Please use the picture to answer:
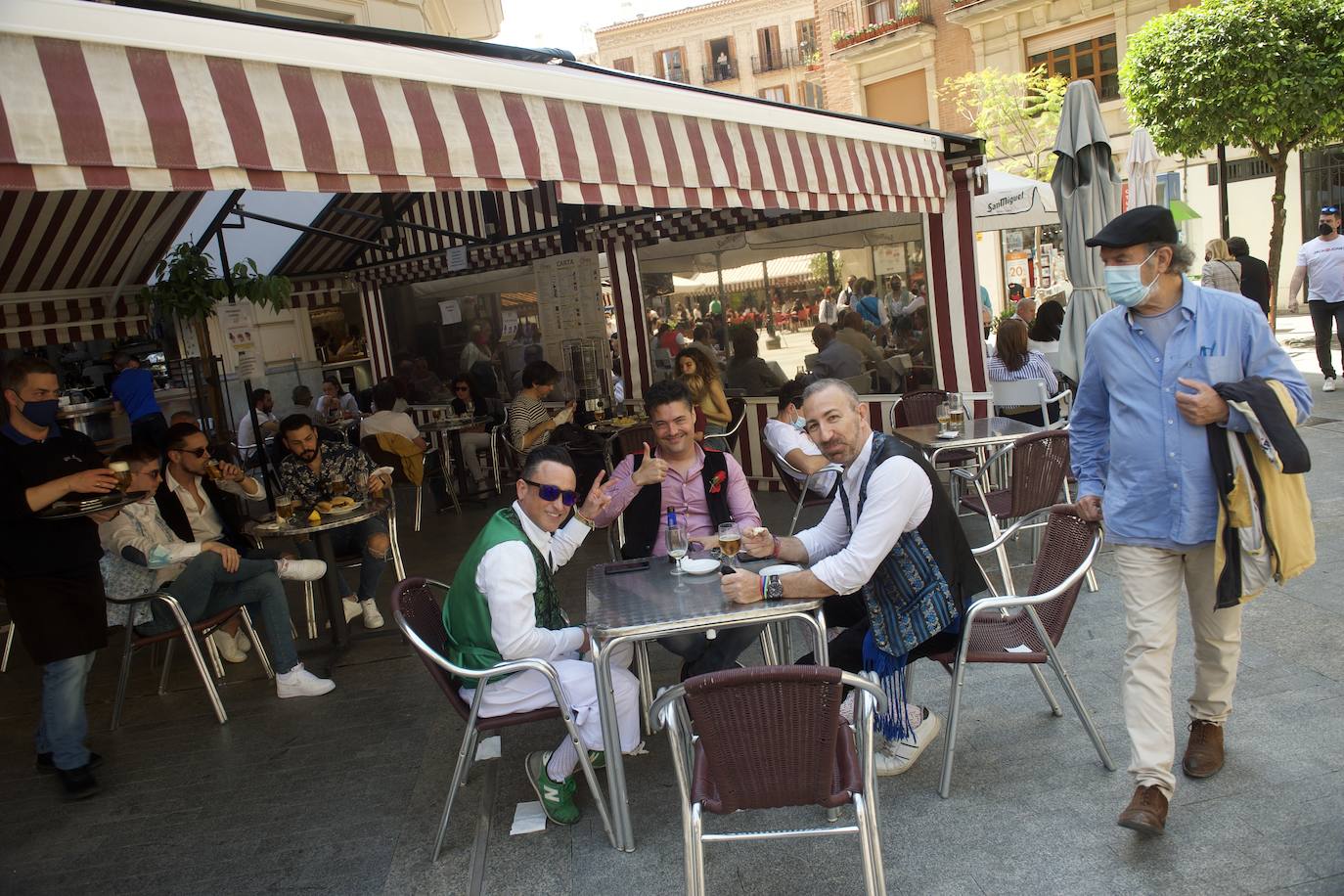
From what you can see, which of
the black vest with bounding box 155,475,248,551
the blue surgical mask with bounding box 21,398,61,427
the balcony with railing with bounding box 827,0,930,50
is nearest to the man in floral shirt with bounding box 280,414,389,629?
the black vest with bounding box 155,475,248,551

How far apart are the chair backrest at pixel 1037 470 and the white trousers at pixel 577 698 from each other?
2394 millimetres

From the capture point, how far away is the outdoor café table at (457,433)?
900 cm

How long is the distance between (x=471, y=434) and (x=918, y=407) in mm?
4818

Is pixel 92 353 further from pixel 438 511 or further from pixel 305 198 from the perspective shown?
Answer: pixel 438 511

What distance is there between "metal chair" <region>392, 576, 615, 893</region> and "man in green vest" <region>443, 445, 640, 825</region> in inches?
1.8

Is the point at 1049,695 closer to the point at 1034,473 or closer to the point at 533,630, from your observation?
the point at 1034,473

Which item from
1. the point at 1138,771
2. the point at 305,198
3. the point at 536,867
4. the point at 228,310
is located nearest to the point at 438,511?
the point at 228,310

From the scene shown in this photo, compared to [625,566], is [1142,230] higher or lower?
higher

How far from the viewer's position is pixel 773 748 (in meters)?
2.23

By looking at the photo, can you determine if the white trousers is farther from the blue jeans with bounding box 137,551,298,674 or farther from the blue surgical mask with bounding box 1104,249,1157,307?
the blue jeans with bounding box 137,551,298,674

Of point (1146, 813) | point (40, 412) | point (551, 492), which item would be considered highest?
point (40, 412)

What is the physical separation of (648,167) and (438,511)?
231 inches

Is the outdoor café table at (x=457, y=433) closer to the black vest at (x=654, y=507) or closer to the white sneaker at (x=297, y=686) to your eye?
the white sneaker at (x=297, y=686)

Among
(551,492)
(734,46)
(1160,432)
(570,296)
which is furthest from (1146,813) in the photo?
(734,46)
